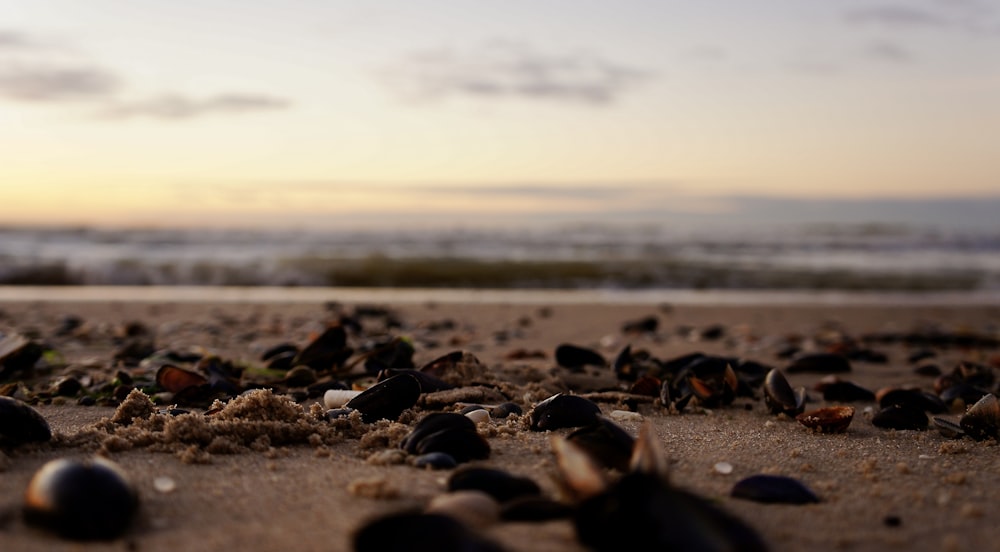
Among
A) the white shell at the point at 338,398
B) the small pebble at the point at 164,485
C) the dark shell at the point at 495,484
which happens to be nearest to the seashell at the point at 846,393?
the white shell at the point at 338,398

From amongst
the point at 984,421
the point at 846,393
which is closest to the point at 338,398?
the point at 984,421

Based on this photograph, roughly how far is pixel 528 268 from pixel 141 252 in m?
10.9

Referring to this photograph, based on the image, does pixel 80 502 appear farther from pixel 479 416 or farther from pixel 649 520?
pixel 479 416

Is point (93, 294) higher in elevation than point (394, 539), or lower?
lower

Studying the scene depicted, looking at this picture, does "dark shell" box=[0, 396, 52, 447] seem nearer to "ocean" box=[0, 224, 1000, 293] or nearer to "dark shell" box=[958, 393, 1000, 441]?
"dark shell" box=[958, 393, 1000, 441]

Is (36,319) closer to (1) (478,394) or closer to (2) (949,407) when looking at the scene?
(1) (478,394)

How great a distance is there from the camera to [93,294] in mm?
12797

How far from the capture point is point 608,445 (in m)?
2.46

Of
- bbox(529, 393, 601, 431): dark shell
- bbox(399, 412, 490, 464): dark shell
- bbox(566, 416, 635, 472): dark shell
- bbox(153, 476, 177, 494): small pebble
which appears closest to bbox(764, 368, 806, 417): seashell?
bbox(529, 393, 601, 431): dark shell

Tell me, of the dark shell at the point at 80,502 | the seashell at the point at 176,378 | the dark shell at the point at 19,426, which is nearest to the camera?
the dark shell at the point at 80,502

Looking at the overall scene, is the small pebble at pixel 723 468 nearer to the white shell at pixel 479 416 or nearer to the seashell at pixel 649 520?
the seashell at pixel 649 520

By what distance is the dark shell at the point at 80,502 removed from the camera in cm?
188

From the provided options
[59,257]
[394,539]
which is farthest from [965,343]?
[59,257]

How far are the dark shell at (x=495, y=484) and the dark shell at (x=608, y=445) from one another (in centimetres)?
30
